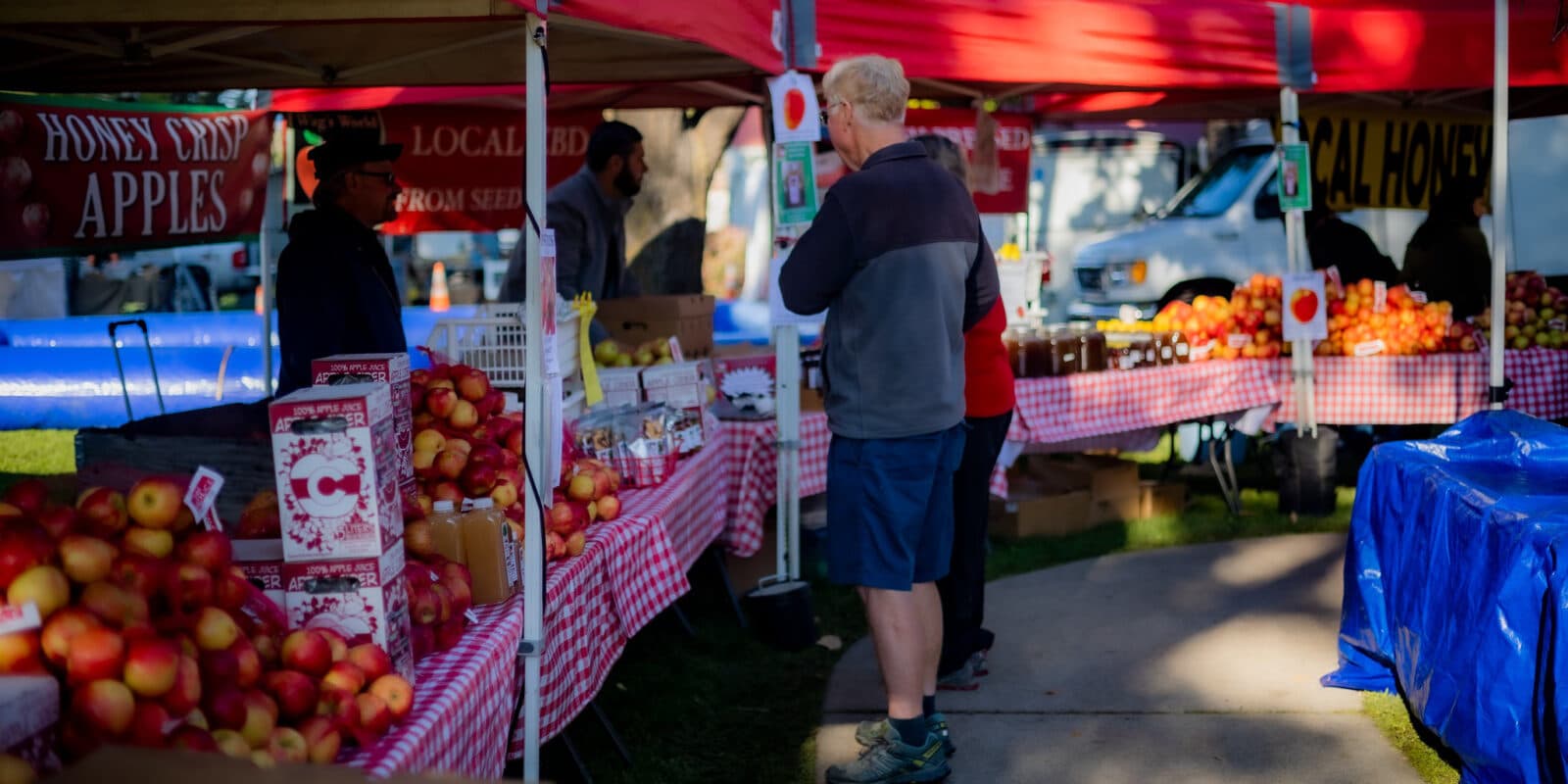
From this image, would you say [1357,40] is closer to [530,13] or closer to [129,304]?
[530,13]

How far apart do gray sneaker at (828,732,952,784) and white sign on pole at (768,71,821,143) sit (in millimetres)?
2473

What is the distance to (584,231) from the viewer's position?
678 cm

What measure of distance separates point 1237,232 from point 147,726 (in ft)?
42.7

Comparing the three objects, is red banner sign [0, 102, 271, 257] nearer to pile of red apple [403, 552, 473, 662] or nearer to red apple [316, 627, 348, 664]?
pile of red apple [403, 552, 473, 662]

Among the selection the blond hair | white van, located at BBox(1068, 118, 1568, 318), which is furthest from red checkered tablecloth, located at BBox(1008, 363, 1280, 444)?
white van, located at BBox(1068, 118, 1568, 318)

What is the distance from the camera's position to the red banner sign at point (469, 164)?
9.02 metres

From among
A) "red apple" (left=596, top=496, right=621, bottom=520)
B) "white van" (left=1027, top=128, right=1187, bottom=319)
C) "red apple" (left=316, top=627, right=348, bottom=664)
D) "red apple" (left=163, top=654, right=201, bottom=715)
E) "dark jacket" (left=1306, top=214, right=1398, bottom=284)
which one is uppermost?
"white van" (left=1027, top=128, right=1187, bottom=319)

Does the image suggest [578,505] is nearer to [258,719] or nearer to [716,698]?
[716,698]

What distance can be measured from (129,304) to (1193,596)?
712 inches

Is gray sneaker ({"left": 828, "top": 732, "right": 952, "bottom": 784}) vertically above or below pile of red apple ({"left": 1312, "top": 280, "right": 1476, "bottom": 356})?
below

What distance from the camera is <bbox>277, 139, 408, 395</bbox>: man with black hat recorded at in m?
4.72

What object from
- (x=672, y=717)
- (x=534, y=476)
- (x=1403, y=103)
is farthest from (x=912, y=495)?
(x=1403, y=103)

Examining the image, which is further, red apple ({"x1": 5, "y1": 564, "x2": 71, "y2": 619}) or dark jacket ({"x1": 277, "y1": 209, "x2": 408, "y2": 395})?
dark jacket ({"x1": 277, "y1": 209, "x2": 408, "y2": 395})

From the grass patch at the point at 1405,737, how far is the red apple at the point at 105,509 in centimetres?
373
